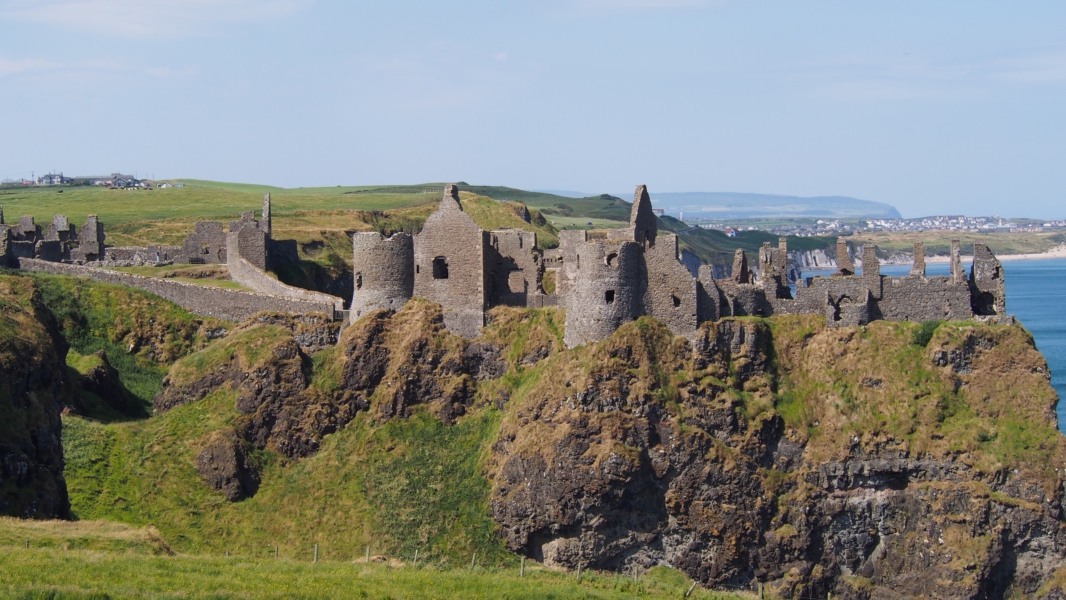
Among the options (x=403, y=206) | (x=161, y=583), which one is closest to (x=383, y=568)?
(x=161, y=583)

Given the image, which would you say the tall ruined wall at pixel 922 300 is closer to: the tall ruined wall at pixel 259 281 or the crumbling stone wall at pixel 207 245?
the tall ruined wall at pixel 259 281

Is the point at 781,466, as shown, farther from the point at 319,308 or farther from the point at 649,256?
the point at 319,308

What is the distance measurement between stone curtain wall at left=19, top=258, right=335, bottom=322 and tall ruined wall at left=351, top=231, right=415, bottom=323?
348cm

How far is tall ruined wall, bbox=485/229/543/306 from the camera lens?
67625 mm

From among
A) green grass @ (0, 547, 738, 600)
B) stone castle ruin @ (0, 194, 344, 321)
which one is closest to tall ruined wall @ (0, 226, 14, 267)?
stone castle ruin @ (0, 194, 344, 321)

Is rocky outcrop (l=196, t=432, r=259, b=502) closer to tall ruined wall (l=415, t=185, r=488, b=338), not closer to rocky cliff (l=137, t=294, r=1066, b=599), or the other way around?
rocky cliff (l=137, t=294, r=1066, b=599)

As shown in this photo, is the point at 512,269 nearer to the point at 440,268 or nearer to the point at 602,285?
the point at 440,268

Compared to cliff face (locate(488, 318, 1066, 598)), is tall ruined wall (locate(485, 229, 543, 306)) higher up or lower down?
higher up

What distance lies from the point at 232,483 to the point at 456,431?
35.9 feet

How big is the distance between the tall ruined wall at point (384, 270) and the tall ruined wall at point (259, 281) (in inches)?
143

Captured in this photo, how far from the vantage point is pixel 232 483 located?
6234 cm

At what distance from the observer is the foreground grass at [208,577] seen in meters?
35.0

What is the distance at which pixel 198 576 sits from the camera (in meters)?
37.6

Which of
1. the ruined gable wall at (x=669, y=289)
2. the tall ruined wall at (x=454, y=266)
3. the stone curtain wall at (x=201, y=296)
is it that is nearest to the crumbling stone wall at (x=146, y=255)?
the stone curtain wall at (x=201, y=296)
